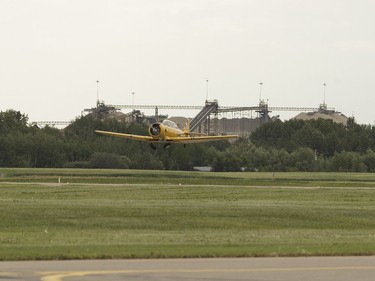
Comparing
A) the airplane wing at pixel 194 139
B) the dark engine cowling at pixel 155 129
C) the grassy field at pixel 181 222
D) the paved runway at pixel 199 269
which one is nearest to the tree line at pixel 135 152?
the airplane wing at pixel 194 139

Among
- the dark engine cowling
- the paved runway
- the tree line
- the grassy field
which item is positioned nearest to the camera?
the paved runway

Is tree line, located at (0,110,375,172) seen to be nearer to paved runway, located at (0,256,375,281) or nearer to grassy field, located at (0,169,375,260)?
grassy field, located at (0,169,375,260)

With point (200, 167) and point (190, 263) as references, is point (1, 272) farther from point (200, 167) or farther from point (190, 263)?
point (200, 167)

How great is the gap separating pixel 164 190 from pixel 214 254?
4368cm

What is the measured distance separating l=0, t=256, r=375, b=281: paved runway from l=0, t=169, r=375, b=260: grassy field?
4.71 ft

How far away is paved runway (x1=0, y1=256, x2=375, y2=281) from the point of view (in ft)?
70.7

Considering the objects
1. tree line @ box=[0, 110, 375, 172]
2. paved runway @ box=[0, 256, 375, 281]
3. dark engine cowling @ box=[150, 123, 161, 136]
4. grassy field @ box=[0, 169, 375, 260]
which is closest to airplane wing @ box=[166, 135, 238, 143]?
dark engine cowling @ box=[150, 123, 161, 136]

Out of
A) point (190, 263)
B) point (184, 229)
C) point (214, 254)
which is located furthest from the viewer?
point (184, 229)

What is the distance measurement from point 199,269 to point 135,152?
103 meters

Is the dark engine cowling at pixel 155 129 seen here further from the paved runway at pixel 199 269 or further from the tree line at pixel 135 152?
the paved runway at pixel 199 269

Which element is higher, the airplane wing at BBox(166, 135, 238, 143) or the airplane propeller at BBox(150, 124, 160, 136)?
the airplane propeller at BBox(150, 124, 160, 136)

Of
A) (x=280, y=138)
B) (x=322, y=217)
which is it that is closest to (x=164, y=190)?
(x=322, y=217)

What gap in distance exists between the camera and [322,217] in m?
44.7

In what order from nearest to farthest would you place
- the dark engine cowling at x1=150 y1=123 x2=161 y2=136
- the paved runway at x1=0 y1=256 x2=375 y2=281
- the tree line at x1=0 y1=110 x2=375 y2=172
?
the paved runway at x1=0 y1=256 x2=375 y2=281
the dark engine cowling at x1=150 y1=123 x2=161 y2=136
the tree line at x1=0 y1=110 x2=375 y2=172
